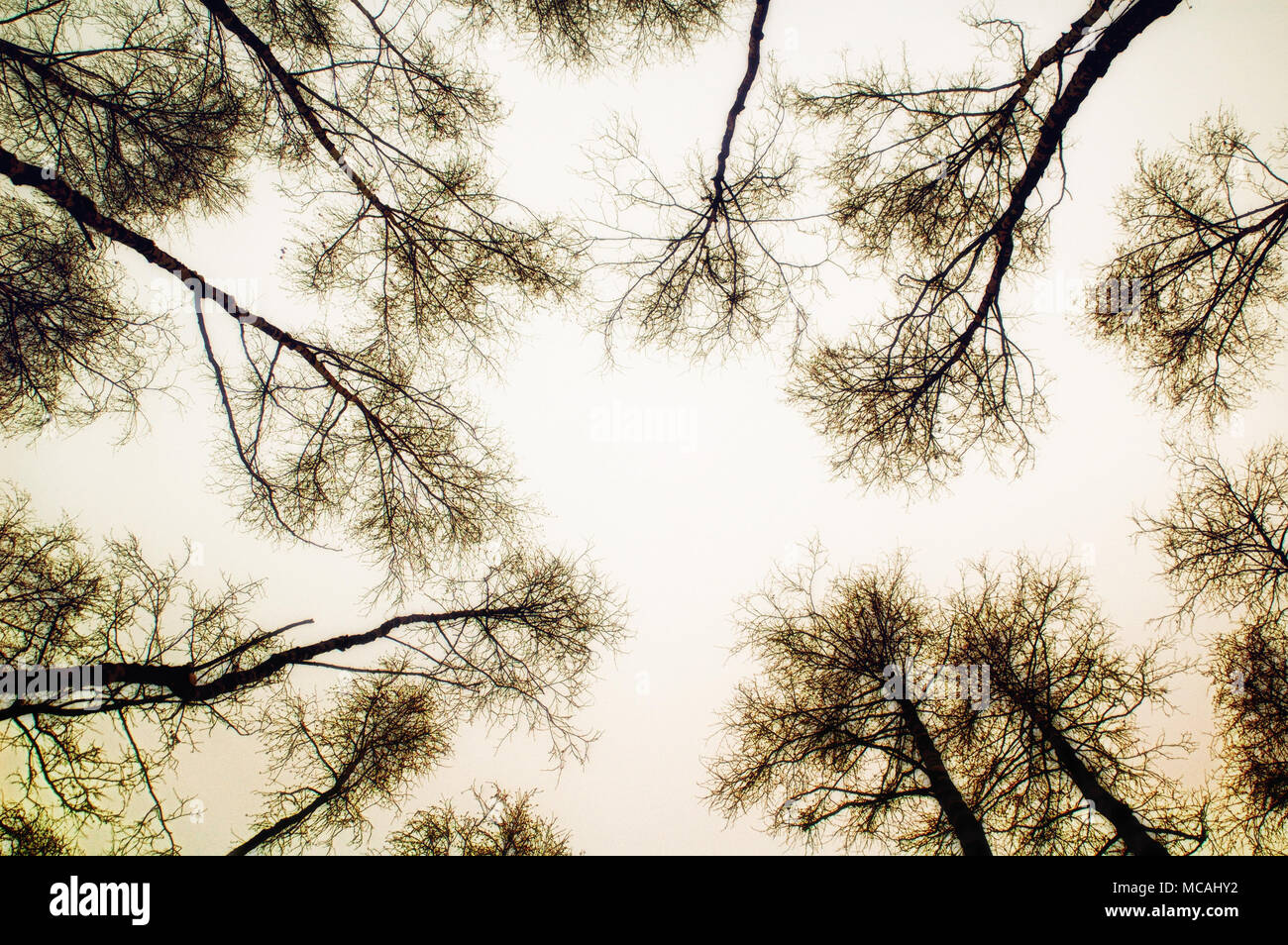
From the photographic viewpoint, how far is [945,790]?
24.7ft

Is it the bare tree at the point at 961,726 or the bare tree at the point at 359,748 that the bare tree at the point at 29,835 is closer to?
the bare tree at the point at 359,748

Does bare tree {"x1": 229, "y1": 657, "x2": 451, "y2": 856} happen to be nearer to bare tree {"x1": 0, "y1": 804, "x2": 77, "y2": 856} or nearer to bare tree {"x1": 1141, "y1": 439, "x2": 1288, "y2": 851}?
bare tree {"x1": 0, "y1": 804, "x2": 77, "y2": 856}

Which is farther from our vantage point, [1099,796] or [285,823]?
[285,823]

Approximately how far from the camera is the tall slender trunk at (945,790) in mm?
6906

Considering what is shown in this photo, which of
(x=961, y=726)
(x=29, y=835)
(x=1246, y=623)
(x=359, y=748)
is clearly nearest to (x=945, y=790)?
(x=961, y=726)

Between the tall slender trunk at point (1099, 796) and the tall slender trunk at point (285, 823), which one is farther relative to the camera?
the tall slender trunk at point (285, 823)

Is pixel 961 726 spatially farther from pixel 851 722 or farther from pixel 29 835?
pixel 29 835

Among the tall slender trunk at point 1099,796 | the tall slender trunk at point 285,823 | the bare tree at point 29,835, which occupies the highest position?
the bare tree at point 29,835

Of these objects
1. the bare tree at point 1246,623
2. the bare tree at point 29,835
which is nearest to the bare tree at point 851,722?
the bare tree at point 1246,623

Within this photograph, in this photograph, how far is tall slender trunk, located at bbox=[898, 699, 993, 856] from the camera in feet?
22.7

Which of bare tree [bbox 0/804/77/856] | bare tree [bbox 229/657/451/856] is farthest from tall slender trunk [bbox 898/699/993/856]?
bare tree [bbox 0/804/77/856]
